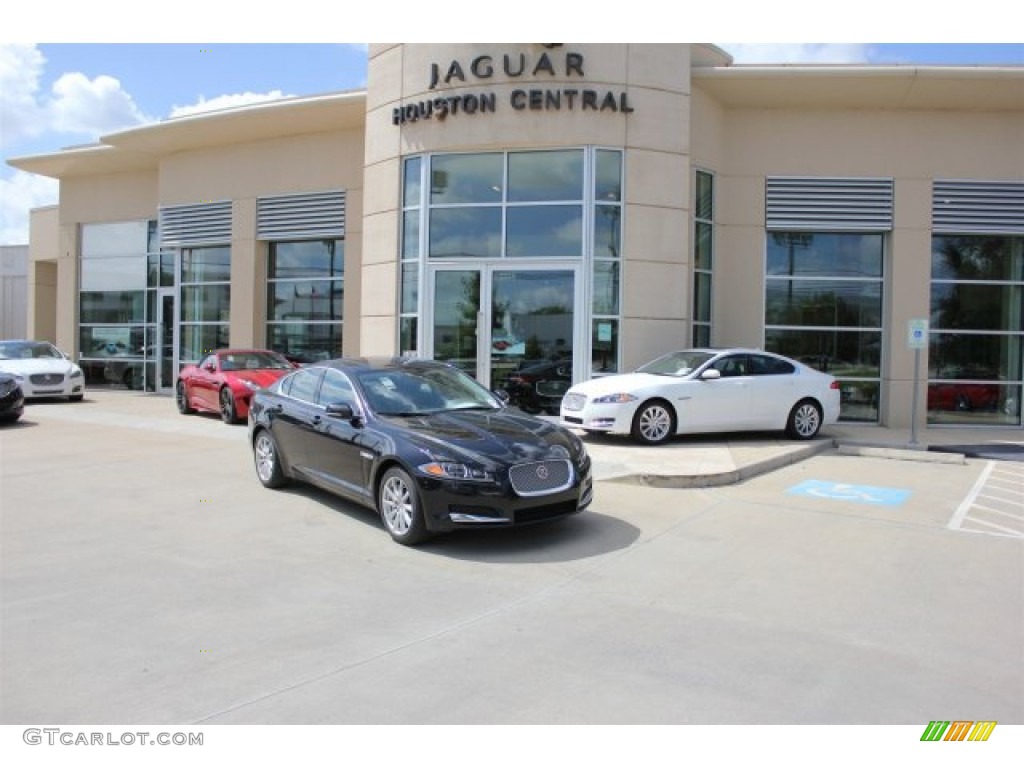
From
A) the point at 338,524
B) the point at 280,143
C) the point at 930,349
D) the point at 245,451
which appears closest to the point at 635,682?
the point at 338,524

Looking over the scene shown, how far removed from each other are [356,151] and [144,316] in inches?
358

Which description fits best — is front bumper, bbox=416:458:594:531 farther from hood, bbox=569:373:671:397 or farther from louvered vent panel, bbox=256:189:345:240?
louvered vent panel, bbox=256:189:345:240

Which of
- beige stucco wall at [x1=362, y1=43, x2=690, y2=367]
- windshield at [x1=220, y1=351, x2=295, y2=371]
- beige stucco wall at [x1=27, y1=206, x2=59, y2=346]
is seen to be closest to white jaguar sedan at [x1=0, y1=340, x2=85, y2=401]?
windshield at [x1=220, y1=351, x2=295, y2=371]

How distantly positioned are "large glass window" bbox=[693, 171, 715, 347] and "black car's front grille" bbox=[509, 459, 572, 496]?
9585mm

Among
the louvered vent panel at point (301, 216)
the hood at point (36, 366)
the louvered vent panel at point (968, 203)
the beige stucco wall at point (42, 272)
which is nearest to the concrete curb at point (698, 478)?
the louvered vent panel at point (968, 203)

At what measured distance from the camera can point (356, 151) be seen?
18141mm

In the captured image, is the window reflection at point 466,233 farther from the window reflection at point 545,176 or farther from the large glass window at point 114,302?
the large glass window at point 114,302

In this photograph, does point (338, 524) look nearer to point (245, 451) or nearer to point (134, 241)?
point (245, 451)

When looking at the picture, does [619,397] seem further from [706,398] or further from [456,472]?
[456,472]

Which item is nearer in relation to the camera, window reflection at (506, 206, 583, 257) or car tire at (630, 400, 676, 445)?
car tire at (630, 400, 676, 445)

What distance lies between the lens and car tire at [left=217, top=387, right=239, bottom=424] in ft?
48.2

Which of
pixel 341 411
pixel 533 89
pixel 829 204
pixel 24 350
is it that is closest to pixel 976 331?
pixel 829 204

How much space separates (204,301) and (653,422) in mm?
13800

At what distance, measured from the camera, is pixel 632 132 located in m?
14.3
